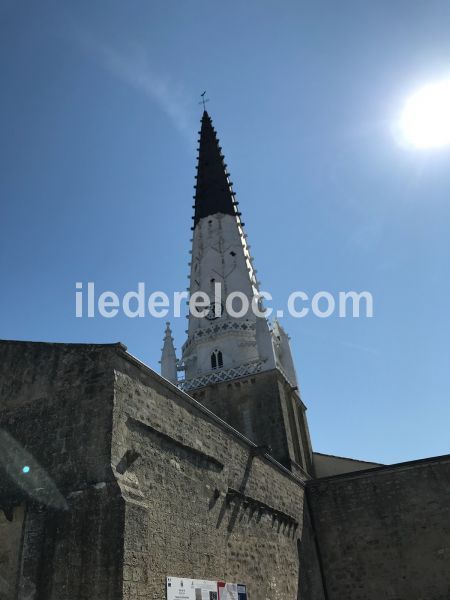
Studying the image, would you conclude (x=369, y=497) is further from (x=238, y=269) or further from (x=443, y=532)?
(x=238, y=269)

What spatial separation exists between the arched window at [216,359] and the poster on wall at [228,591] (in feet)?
41.0

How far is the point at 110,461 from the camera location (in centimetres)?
840

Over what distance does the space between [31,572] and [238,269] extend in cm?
1913

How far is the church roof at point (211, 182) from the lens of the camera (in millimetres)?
29141

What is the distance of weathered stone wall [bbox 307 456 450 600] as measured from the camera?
50.2 feet

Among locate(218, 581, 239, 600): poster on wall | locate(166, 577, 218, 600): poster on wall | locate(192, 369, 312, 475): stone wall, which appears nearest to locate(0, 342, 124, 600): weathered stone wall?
locate(166, 577, 218, 600): poster on wall

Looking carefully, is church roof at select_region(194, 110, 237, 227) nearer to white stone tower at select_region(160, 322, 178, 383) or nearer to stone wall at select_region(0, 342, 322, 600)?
white stone tower at select_region(160, 322, 178, 383)

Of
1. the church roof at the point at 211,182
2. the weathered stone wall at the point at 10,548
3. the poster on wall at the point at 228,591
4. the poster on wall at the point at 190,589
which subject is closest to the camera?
the weathered stone wall at the point at 10,548

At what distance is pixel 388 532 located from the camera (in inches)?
631

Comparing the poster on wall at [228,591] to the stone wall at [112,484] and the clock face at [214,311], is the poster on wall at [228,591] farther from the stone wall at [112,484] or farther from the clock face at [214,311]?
the clock face at [214,311]

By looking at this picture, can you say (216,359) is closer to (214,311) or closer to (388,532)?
(214,311)

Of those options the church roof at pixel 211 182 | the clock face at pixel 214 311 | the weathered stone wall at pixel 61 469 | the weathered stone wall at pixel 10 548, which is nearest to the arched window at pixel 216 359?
the clock face at pixel 214 311

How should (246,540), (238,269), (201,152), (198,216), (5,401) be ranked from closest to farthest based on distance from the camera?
(5,401) → (246,540) → (238,269) → (198,216) → (201,152)

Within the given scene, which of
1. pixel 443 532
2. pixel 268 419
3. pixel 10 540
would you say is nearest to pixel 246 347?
pixel 268 419
